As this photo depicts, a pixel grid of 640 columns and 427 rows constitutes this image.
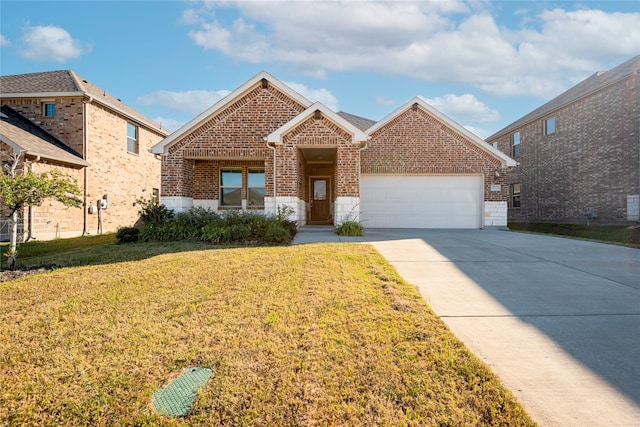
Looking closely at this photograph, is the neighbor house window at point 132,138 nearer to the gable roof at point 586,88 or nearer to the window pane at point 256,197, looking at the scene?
the window pane at point 256,197

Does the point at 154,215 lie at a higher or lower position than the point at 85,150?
lower

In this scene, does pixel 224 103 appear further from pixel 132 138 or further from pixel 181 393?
pixel 181 393

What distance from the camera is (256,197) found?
14.5 metres

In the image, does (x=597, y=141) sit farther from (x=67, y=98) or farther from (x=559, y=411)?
(x=67, y=98)

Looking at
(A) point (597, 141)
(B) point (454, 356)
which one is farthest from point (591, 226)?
(B) point (454, 356)

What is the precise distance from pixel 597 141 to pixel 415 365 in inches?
764

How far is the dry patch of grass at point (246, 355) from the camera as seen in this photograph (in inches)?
85.7

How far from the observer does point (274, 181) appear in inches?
464

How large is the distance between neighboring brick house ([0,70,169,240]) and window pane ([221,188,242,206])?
17.1 feet

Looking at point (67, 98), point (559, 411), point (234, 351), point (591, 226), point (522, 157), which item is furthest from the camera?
point (522, 157)

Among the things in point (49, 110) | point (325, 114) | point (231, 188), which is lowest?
point (231, 188)

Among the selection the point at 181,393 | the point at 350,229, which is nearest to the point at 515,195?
A: the point at 350,229

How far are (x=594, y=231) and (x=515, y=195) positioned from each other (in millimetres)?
8191

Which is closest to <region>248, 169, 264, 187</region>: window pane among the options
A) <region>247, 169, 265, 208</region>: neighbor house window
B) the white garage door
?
<region>247, 169, 265, 208</region>: neighbor house window
